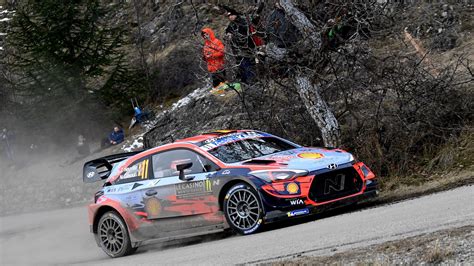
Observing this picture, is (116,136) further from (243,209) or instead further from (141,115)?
(243,209)

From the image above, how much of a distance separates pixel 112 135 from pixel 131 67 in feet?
13.3

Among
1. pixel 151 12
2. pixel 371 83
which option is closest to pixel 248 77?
pixel 371 83

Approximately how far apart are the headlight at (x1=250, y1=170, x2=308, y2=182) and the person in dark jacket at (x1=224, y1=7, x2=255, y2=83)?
4.37 m

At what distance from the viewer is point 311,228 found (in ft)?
33.4

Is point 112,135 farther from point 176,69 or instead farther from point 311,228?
point 311,228

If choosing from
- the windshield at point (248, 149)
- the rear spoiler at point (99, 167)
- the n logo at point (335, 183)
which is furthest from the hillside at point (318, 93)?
the rear spoiler at point (99, 167)

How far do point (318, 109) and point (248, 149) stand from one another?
9.98 feet

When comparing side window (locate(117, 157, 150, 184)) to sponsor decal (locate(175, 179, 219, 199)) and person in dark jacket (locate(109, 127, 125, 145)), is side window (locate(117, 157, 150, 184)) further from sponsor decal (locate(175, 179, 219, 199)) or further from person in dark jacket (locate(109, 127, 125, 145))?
person in dark jacket (locate(109, 127, 125, 145))

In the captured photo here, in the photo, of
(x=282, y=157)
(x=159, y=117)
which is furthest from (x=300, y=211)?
(x=159, y=117)

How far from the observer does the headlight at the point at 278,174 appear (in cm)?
1095

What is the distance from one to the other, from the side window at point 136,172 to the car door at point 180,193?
0.56 feet

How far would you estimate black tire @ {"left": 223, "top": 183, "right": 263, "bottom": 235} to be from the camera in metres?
11.0

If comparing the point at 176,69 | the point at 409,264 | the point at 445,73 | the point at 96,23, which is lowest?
the point at 409,264

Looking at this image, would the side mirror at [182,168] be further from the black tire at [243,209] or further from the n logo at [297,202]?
the n logo at [297,202]
